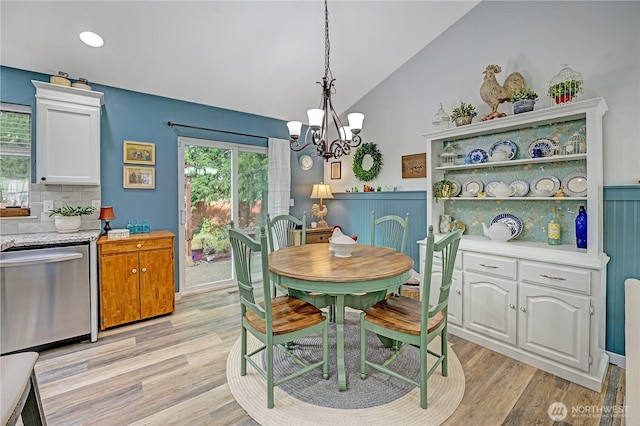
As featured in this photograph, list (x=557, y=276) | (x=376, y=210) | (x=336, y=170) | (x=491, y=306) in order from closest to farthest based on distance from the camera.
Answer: (x=557, y=276) < (x=491, y=306) < (x=376, y=210) < (x=336, y=170)

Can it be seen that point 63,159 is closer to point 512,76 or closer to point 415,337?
point 415,337

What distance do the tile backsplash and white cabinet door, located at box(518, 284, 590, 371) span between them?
4254 mm

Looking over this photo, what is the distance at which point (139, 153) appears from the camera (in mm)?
3521

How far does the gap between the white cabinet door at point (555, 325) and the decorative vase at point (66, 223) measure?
408cm

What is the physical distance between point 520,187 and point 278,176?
10.2ft

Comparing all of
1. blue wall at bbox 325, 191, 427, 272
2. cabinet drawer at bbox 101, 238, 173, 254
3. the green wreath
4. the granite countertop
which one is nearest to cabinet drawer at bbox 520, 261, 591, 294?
blue wall at bbox 325, 191, 427, 272

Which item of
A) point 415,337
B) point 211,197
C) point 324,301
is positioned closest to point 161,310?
point 211,197

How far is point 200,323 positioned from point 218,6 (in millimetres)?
3098

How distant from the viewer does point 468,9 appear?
3.25 metres

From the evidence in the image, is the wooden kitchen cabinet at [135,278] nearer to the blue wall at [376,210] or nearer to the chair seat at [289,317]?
the chair seat at [289,317]

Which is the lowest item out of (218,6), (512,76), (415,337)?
(415,337)

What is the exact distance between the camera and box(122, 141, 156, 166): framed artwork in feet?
11.3

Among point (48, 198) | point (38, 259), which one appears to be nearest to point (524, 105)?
point (38, 259)

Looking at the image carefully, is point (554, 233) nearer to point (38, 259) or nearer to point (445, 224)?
point (445, 224)
